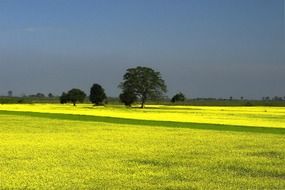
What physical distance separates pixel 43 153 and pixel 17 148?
9.73 ft

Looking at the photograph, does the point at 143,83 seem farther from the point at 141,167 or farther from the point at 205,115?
the point at 141,167

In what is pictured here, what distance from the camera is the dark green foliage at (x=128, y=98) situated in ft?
459

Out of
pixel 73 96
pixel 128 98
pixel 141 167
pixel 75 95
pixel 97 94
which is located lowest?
pixel 141 167

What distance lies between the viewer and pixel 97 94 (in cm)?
15662

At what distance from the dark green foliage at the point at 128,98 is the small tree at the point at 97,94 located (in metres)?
15.7

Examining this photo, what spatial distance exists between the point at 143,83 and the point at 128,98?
6748mm

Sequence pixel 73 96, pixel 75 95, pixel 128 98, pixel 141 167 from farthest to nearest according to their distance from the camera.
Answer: pixel 75 95
pixel 73 96
pixel 128 98
pixel 141 167

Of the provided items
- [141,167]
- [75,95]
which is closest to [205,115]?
[141,167]

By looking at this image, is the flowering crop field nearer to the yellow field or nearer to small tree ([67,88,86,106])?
the yellow field

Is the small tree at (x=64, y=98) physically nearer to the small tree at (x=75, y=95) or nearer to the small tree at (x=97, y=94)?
the small tree at (x=75, y=95)

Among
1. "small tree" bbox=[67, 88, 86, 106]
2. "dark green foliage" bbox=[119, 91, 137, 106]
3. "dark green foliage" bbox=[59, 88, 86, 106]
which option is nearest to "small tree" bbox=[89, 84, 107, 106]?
"small tree" bbox=[67, 88, 86, 106]

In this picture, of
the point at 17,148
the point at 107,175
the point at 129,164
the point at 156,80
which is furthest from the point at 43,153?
the point at 156,80

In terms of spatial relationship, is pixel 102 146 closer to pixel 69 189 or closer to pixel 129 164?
pixel 129 164

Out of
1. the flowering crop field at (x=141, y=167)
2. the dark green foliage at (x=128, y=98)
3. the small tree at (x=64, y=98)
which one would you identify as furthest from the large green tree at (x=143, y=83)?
the flowering crop field at (x=141, y=167)
